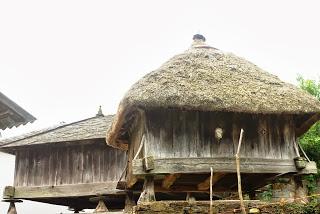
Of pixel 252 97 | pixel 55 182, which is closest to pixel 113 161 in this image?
pixel 55 182

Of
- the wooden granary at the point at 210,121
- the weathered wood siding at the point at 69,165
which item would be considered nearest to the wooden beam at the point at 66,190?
the weathered wood siding at the point at 69,165

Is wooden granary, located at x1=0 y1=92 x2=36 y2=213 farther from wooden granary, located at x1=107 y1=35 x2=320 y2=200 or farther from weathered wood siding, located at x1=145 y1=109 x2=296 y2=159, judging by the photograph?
weathered wood siding, located at x1=145 y1=109 x2=296 y2=159

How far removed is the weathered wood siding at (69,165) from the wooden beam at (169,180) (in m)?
3.45

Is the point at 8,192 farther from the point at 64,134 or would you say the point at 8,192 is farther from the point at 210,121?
the point at 210,121

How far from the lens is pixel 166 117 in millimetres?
8445

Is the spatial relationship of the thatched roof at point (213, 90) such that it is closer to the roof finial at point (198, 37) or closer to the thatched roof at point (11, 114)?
the roof finial at point (198, 37)

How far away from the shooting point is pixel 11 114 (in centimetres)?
616

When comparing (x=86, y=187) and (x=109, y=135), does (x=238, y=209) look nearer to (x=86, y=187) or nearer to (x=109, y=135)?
Result: (x=109, y=135)

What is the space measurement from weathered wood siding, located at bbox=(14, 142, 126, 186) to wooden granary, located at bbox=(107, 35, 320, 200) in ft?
11.9

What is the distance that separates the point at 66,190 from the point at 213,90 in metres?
6.46

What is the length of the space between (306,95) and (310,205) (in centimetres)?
233

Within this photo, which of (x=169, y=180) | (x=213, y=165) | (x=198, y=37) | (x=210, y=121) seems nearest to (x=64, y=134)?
(x=198, y=37)

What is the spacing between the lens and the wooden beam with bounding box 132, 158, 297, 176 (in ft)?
26.1

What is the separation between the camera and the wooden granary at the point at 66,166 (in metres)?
12.8
